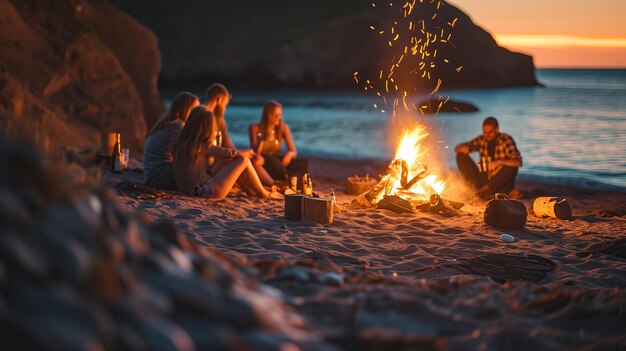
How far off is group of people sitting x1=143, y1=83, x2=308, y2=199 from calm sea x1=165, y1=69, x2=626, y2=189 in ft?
25.1

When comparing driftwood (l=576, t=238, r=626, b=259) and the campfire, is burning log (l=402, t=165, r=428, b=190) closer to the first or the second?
the campfire

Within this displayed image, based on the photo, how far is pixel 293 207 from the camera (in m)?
6.89

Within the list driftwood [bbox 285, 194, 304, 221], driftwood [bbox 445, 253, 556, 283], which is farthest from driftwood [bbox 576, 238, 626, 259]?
driftwood [bbox 285, 194, 304, 221]

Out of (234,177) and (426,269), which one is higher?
(234,177)

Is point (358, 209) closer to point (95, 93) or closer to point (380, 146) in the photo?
point (95, 93)

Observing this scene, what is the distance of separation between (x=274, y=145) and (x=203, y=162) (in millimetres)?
1904

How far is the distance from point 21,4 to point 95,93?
2.02 meters

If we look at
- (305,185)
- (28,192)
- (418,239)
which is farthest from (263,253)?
(28,192)

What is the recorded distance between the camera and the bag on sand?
6.93 m

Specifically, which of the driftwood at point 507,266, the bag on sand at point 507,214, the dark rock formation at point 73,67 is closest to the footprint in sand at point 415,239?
the driftwood at point 507,266

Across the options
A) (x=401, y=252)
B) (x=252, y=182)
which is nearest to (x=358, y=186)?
(x=252, y=182)

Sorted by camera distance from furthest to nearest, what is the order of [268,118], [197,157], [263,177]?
[268,118] < [263,177] < [197,157]

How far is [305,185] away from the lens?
26.3 ft

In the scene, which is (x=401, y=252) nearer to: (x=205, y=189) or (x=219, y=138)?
(x=205, y=189)
